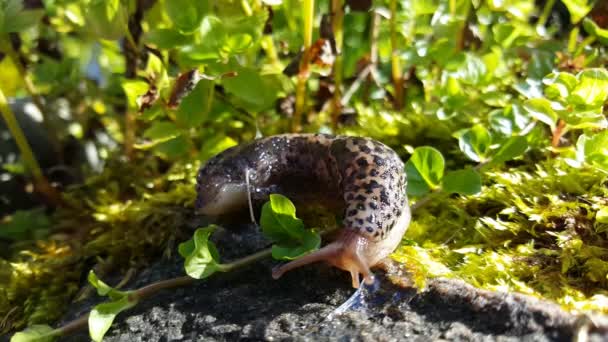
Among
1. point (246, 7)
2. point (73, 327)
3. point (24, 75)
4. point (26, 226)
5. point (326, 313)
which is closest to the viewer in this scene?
point (326, 313)

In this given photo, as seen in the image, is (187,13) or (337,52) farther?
(337,52)

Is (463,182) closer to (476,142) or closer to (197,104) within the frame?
(476,142)

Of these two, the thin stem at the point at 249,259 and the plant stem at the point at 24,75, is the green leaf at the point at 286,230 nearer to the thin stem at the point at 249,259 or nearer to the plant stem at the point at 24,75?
the thin stem at the point at 249,259

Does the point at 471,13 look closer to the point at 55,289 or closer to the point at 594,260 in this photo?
the point at 594,260

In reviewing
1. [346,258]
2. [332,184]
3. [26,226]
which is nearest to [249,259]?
[346,258]

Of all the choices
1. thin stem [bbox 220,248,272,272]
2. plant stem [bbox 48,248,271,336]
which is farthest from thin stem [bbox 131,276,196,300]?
thin stem [bbox 220,248,272,272]

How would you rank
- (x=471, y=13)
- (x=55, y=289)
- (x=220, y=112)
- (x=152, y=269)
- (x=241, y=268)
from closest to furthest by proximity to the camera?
(x=241, y=268) → (x=152, y=269) → (x=55, y=289) → (x=220, y=112) → (x=471, y=13)

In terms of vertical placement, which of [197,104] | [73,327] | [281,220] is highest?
[197,104]

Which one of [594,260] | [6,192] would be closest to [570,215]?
[594,260]
